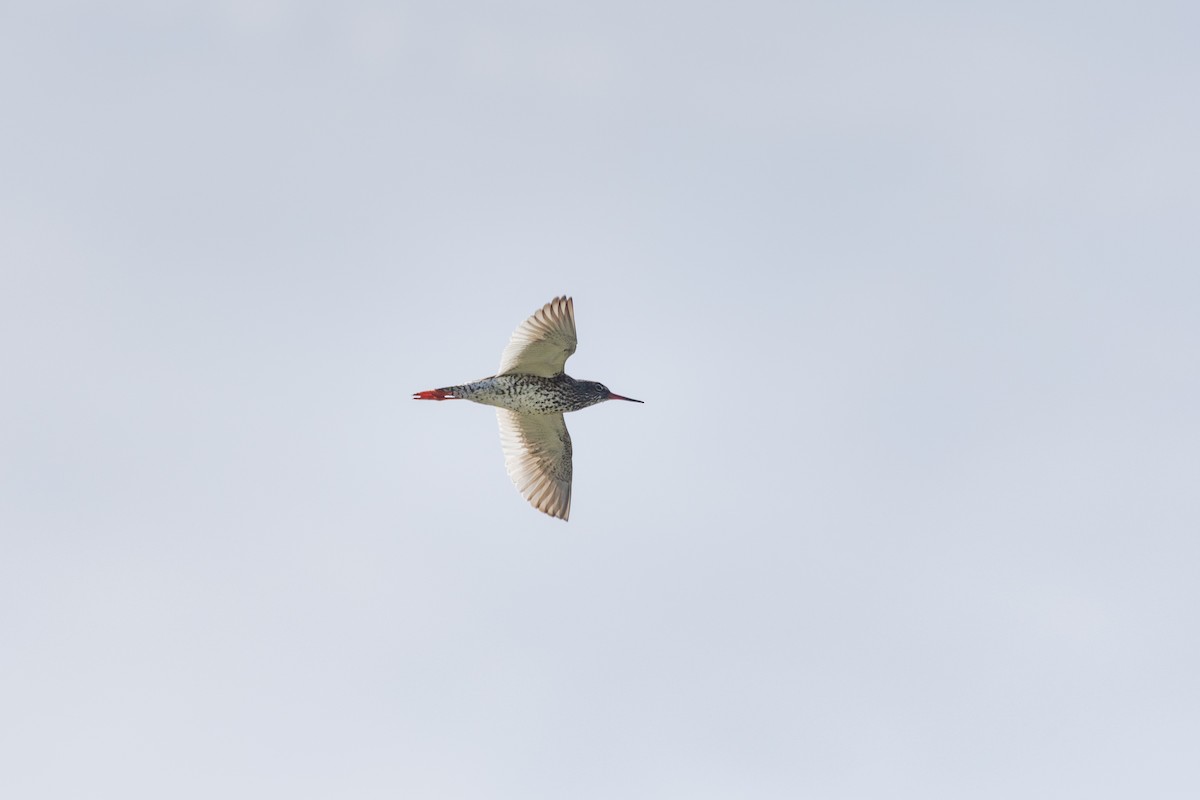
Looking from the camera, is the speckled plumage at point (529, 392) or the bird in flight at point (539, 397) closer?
the bird in flight at point (539, 397)

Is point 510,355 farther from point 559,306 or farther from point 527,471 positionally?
point 527,471

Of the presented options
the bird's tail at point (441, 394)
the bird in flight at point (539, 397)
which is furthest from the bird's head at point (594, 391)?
the bird's tail at point (441, 394)

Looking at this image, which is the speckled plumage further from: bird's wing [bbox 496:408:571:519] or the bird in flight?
bird's wing [bbox 496:408:571:519]

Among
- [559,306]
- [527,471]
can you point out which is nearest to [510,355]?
[559,306]

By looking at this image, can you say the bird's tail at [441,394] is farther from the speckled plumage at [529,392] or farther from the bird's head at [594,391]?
the bird's head at [594,391]

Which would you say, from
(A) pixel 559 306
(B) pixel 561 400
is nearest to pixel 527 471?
(B) pixel 561 400

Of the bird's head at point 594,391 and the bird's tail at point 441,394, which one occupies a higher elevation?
the bird's head at point 594,391

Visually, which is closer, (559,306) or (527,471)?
(559,306)

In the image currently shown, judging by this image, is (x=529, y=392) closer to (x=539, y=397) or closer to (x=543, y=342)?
(x=539, y=397)
